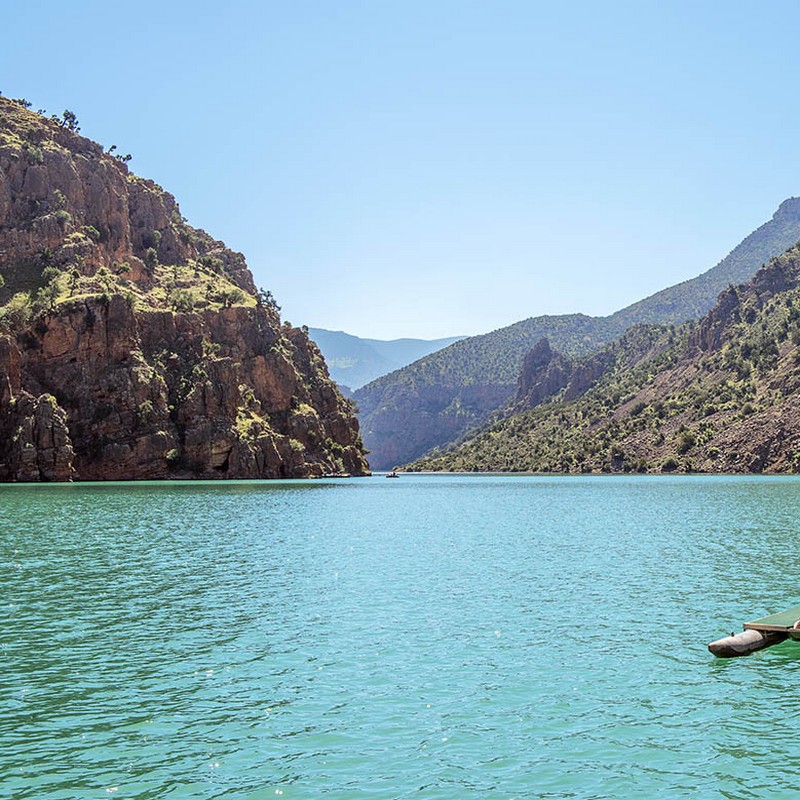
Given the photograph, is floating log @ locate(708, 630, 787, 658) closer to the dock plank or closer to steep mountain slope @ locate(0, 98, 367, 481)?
the dock plank

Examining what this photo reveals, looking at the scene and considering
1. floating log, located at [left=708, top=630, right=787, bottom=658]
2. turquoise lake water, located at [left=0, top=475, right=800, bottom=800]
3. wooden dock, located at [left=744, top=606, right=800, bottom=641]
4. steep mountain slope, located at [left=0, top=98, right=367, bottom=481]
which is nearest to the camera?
turquoise lake water, located at [left=0, top=475, right=800, bottom=800]

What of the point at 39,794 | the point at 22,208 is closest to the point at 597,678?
the point at 39,794

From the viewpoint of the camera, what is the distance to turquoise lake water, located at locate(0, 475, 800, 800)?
18.0 meters

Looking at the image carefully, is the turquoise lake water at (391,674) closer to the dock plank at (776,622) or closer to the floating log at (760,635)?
the floating log at (760,635)

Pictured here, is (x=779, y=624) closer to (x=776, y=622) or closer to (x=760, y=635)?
(x=776, y=622)

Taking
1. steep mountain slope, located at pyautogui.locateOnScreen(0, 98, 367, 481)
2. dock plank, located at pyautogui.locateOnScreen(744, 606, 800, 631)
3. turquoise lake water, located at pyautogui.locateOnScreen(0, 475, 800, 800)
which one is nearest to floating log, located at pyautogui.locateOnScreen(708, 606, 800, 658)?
dock plank, located at pyautogui.locateOnScreen(744, 606, 800, 631)

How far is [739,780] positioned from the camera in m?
17.8

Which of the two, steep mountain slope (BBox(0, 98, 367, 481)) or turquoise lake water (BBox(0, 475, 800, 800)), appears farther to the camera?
steep mountain slope (BBox(0, 98, 367, 481))

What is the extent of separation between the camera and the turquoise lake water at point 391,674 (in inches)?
711

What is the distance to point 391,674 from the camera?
25547 millimetres

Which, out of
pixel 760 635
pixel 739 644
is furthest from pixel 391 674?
pixel 760 635

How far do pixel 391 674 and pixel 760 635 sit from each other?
13.6m

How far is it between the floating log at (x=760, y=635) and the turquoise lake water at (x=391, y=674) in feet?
1.57

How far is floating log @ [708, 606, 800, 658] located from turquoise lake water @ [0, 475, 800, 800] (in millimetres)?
478
